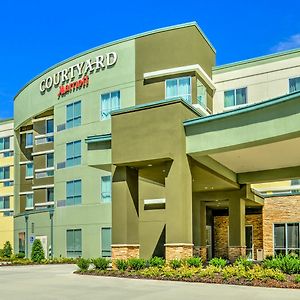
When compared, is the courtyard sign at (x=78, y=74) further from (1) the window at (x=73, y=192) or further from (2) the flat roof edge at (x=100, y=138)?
(2) the flat roof edge at (x=100, y=138)

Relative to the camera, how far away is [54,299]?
554 inches

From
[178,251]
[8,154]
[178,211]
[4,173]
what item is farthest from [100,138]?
[4,173]

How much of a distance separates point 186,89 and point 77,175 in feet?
40.1

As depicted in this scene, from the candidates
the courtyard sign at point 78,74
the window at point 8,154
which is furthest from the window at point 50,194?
the window at point 8,154

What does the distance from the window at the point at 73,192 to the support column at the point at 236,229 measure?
1449 centimetres

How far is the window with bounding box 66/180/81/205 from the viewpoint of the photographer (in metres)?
42.8

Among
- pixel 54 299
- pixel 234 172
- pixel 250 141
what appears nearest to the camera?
pixel 54 299

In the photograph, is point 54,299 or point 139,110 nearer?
point 54,299

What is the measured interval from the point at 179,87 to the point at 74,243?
15595mm

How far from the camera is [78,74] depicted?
43.0 m

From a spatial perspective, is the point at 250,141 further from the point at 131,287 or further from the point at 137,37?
the point at 137,37

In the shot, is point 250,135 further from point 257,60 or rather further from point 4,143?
point 4,143

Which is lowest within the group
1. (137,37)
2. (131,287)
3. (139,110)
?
(131,287)

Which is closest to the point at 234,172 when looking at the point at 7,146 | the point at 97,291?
the point at 97,291
